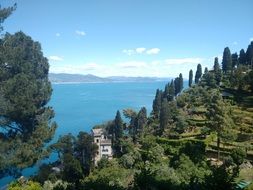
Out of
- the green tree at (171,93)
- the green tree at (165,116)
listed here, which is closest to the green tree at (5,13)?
the green tree at (165,116)

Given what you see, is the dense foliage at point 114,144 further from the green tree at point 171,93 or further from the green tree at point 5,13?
the green tree at point 171,93

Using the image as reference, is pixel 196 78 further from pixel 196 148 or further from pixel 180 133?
pixel 196 148

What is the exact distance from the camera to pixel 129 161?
37.2 meters

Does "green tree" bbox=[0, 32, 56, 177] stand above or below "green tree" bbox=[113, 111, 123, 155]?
above

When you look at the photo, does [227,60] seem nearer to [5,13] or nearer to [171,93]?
[171,93]

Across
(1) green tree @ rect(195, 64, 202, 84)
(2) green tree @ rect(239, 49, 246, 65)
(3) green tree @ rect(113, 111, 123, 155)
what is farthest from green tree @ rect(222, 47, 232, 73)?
(3) green tree @ rect(113, 111, 123, 155)

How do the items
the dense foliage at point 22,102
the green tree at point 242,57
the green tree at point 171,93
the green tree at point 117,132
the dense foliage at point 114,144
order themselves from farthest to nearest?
the green tree at point 242,57, the green tree at point 171,93, the green tree at point 117,132, the dense foliage at point 22,102, the dense foliage at point 114,144

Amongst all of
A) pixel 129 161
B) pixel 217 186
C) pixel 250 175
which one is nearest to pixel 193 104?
pixel 129 161

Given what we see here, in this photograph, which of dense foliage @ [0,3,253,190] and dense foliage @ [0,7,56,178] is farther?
dense foliage @ [0,7,56,178]

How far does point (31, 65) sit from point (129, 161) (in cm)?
1612

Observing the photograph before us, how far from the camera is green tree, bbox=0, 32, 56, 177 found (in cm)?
2431

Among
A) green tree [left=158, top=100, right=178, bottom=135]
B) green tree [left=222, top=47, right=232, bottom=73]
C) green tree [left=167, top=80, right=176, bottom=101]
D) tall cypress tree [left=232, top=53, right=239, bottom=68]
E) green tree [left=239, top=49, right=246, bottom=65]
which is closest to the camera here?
green tree [left=158, top=100, right=178, bottom=135]

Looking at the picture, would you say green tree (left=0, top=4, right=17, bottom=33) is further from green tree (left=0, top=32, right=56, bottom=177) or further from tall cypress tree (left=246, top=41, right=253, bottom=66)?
tall cypress tree (left=246, top=41, right=253, bottom=66)

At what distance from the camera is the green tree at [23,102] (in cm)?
2431
